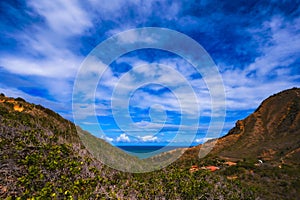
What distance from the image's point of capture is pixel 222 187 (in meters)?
8.53

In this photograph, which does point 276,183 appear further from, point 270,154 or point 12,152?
point 270,154

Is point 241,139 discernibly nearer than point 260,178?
No

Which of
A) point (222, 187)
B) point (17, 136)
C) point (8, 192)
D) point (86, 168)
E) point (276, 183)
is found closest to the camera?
point (8, 192)

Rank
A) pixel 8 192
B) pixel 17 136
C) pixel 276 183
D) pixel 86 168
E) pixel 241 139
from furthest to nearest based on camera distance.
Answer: pixel 241 139
pixel 276 183
pixel 17 136
pixel 86 168
pixel 8 192

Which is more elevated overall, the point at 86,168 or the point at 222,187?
the point at 86,168

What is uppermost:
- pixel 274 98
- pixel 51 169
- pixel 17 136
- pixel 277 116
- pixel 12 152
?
pixel 274 98

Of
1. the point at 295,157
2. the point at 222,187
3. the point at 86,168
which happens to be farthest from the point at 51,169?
the point at 295,157

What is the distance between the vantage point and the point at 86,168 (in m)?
6.27

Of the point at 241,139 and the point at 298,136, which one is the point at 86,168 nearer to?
the point at 298,136

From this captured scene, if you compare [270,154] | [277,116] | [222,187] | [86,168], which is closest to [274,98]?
[277,116]

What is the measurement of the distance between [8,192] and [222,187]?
687 centimetres

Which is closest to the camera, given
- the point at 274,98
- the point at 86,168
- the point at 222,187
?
the point at 86,168

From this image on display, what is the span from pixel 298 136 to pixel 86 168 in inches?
1869

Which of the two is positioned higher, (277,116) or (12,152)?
(277,116)
